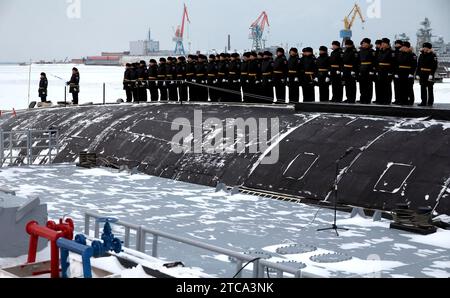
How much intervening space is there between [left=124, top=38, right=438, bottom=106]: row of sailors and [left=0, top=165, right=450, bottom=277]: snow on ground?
5.50m

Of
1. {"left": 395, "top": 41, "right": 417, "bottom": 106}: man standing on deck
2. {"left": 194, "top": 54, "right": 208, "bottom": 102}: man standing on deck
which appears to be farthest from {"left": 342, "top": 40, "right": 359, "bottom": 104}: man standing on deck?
{"left": 194, "top": 54, "right": 208, "bottom": 102}: man standing on deck

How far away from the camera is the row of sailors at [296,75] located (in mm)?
17831

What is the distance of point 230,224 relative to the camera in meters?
12.9

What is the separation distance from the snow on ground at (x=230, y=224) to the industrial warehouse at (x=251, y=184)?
0.05 meters

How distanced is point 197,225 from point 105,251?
16.1ft

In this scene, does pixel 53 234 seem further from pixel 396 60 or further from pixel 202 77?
pixel 202 77

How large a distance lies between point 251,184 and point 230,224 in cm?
328

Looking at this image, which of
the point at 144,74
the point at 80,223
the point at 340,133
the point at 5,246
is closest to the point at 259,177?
the point at 340,133

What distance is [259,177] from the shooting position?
53.1 ft

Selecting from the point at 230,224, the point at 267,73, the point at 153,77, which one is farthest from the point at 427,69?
the point at 153,77

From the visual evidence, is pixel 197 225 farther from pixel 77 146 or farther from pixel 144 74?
pixel 144 74

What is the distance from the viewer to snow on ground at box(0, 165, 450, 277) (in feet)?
33.7

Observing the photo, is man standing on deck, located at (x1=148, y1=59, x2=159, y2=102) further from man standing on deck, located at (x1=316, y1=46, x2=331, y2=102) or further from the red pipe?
the red pipe

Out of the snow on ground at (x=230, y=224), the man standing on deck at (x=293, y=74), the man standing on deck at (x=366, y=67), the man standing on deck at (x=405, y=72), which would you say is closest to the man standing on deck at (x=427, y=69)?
the man standing on deck at (x=405, y=72)
